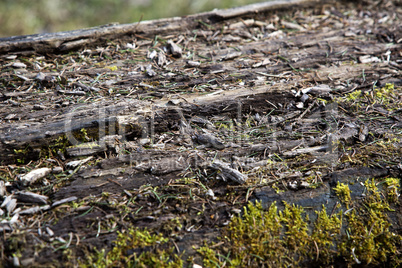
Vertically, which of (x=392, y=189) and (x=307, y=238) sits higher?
(x=392, y=189)

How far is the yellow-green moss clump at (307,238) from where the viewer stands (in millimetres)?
2180

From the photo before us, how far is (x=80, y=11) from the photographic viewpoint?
709 cm

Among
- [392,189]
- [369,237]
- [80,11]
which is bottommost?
[369,237]

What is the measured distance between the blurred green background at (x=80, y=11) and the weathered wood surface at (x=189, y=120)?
10.3 ft

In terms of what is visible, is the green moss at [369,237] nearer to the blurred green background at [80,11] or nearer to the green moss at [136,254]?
the green moss at [136,254]

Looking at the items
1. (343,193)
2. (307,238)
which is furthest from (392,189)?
(307,238)

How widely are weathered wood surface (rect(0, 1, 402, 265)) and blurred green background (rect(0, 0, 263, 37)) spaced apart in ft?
10.3

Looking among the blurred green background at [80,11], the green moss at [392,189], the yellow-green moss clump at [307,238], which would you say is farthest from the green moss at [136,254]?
the blurred green background at [80,11]

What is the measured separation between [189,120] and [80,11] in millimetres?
5642

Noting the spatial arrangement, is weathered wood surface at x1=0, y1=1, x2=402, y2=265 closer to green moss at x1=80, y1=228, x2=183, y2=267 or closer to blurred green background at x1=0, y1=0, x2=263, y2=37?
green moss at x1=80, y1=228, x2=183, y2=267

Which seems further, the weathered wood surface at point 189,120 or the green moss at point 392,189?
the green moss at point 392,189

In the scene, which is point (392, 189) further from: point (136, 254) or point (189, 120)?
point (136, 254)

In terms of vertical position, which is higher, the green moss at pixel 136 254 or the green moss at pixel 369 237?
the green moss at pixel 136 254

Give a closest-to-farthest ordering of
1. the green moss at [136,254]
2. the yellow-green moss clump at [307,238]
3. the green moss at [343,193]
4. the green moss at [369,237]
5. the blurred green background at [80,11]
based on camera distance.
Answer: the green moss at [136,254]
the yellow-green moss clump at [307,238]
the green moss at [369,237]
the green moss at [343,193]
the blurred green background at [80,11]
